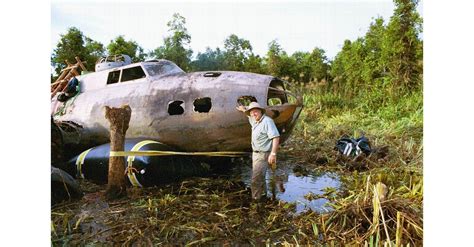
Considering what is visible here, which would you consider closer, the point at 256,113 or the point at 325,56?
the point at 325,56

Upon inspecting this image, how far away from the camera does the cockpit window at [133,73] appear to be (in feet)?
13.7

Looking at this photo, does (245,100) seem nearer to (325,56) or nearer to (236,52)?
(236,52)

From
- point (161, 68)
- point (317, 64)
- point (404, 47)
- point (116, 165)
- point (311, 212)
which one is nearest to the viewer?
point (311, 212)

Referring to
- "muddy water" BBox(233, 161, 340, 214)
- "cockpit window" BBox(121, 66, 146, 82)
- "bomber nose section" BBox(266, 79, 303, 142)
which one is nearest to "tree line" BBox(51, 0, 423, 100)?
"bomber nose section" BBox(266, 79, 303, 142)

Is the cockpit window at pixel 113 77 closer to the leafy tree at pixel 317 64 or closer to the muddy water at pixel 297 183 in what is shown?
the muddy water at pixel 297 183

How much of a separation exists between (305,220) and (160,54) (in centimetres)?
227

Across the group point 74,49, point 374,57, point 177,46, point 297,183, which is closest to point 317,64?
point 374,57

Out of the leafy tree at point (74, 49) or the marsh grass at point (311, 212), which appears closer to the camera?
the marsh grass at point (311, 212)

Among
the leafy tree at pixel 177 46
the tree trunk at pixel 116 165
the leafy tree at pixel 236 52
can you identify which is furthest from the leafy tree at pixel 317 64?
the tree trunk at pixel 116 165

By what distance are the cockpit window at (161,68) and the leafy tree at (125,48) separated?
0.67ft

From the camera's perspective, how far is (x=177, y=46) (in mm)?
3432

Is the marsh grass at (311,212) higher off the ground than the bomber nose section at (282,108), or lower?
lower

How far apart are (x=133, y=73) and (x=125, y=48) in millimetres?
662

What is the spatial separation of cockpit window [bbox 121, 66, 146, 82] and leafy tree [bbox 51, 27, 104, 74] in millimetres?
441
